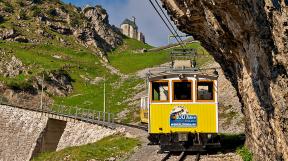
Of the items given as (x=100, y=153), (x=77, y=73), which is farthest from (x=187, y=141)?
(x=77, y=73)

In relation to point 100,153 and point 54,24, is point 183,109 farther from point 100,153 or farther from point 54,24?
point 54,24

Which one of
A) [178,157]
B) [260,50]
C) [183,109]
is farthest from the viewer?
[183,109]

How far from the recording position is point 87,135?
43.2 metres

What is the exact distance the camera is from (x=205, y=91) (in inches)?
879

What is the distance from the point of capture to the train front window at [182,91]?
73.1 feet

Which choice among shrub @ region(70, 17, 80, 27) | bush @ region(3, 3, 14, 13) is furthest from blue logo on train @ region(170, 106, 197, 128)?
bush @ region(3, 3, 14, 13)

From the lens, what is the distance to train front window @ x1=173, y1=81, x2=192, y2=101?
22.3 m

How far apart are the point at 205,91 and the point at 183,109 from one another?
143cm

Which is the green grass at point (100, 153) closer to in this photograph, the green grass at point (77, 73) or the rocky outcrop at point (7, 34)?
the green grass at point (77, 73)

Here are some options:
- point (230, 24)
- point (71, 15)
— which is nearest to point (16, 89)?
point (71, 15)

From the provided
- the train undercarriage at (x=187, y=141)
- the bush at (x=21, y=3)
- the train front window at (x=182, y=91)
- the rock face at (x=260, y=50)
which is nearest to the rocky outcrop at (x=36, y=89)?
the bush at (x=21, y=3)

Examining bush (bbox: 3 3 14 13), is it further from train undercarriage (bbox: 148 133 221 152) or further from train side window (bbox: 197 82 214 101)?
train side window (bbox: 197 82 214 101)

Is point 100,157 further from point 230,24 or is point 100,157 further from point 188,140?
point 230,24

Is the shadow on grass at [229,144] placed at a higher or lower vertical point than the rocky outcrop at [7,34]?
lower
